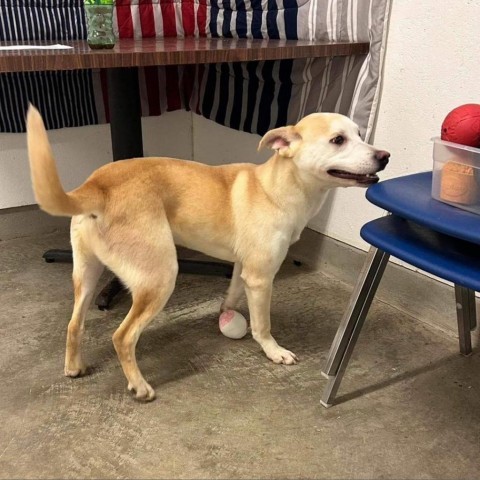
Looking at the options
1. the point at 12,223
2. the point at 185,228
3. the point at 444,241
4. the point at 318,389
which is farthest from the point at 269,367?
the point at 12,223

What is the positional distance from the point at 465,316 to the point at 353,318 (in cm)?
45

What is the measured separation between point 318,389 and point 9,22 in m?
1.68

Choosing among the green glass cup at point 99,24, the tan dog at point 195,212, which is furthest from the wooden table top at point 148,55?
the tan dog at point 195,212

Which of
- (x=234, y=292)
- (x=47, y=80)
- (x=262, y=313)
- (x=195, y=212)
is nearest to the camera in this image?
(x=195, y=212)

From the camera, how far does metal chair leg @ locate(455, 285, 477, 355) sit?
1513 mm

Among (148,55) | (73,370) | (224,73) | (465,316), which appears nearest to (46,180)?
(148,55)

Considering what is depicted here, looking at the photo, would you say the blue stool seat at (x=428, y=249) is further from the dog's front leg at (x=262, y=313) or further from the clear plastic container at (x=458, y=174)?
the dog's front leg at (x=262, y=313)

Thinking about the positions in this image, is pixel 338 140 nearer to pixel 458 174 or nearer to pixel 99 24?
pixel 458 174

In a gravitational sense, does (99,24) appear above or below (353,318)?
above

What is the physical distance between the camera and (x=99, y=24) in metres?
1.51

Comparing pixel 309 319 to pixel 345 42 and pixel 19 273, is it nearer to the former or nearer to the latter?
pixel 345 42

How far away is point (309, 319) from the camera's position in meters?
1.79

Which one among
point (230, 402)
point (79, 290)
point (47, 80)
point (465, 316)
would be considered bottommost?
point (230, 402)

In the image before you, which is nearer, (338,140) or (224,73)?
(338,140)
